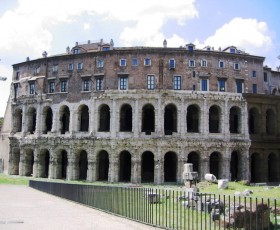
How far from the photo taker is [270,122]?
132ft

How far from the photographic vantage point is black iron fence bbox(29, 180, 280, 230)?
10.2 meters

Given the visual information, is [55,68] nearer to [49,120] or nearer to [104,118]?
[49,120]

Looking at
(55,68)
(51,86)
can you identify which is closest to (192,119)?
(51,86)

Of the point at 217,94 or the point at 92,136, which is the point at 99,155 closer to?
the point at 92,136

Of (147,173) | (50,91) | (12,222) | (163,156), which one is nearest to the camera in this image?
(12,222)

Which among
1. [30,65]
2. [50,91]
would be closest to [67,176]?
[50,91]

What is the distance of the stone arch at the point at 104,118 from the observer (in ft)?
129

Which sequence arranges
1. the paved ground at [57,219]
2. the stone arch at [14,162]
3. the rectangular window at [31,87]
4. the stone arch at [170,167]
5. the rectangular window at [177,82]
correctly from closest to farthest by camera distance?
the paved ground at [57,219], the rectangular window at [177,82], the stone arch at [170,167], the rectangular window at [31,87], the stone arch at [14,162]

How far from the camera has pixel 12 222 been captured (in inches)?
473

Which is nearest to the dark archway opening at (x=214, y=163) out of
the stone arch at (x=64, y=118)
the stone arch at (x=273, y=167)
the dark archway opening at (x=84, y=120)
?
the stone arch at (x=273, y=167)

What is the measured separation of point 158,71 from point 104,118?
8.19 meters

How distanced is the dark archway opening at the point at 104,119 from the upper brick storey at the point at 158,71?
2.35 meters

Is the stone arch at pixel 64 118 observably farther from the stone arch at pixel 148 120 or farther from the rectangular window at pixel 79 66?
the stone arch at pixel 148 120

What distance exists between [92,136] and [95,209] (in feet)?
72.6
